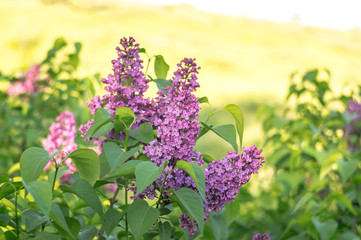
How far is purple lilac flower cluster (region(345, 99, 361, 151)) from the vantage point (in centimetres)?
186

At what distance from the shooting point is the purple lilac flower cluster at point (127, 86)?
0.84 meters

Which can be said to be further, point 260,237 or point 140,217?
point 260,237

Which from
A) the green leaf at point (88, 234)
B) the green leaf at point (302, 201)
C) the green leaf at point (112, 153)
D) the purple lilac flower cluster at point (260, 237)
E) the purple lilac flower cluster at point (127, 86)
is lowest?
the green leaf at point (302, 201)

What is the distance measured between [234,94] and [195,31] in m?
2.39

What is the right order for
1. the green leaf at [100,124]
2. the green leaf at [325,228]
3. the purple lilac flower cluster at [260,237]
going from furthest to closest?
the green leaf at [325,228]
the purple lilac flower cluster at [260,237]
the green leaf at [100,124]

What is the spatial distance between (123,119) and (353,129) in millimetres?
1369

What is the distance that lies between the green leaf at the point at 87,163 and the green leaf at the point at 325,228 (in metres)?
0.78

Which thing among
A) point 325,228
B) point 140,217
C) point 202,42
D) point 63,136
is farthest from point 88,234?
point 202,42

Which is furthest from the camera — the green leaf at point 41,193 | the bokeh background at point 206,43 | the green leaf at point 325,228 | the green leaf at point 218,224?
the bokeh background at point 206,43

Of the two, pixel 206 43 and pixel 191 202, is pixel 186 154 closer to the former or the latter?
pixel 191 202

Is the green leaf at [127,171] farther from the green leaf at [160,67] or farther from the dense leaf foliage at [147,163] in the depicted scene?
the green leaf at [160,67]

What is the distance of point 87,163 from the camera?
0.77 m

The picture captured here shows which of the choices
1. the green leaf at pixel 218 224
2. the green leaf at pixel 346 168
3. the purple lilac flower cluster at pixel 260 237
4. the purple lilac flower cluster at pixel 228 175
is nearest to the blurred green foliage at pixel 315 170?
the green leaf at pixel 346 168

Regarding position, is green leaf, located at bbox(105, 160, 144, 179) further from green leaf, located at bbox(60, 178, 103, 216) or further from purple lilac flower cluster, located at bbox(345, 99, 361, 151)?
purple lilac flower cluster, located at bbox(345, 99, 361, 151)
